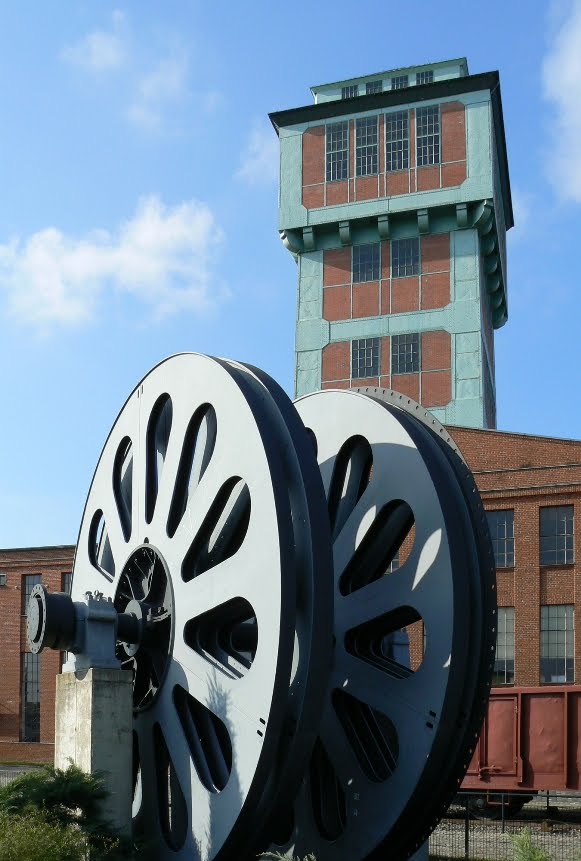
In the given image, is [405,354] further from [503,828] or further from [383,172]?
[503,828]

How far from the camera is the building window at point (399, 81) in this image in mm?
51750

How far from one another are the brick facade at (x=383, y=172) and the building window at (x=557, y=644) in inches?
762

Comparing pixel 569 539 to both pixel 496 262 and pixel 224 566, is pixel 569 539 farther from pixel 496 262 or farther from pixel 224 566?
pixel 224 566

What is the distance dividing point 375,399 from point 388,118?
3722cm

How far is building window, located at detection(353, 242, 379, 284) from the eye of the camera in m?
49.1

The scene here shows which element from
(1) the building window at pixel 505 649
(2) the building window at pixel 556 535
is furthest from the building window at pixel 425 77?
(1) the building window at pixel 505 649

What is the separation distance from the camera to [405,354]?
4734 centimetres

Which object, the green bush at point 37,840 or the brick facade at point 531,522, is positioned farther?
the brick facade at point 531,522

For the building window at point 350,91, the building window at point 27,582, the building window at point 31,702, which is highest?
the building window at point 350,91

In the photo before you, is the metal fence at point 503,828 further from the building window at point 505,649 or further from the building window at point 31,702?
the building window at point 31,702

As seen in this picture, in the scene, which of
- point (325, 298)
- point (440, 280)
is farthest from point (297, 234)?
point (440, 280)

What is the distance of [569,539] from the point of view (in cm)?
3550

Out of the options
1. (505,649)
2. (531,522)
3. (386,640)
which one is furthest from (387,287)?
(386,640)

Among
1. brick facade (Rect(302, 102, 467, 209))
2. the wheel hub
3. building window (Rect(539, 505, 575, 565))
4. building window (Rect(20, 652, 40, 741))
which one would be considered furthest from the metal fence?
brick facade (Rect(302, 102, 467, 209))
